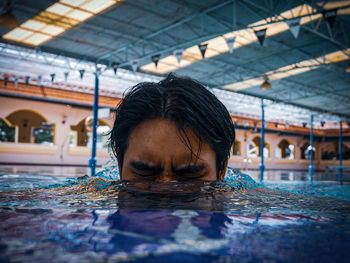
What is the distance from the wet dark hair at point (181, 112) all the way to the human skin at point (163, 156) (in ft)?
0.09

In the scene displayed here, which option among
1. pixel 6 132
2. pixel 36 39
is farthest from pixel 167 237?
pixel 6 132

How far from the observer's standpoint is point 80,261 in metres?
0.50

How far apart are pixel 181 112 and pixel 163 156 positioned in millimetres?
221

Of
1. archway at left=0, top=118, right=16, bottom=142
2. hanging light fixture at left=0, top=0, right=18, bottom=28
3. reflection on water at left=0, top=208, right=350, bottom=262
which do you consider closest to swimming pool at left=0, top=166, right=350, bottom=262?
reflection on water at left=0, top=208, right=350, bottom=262

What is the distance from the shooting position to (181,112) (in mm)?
1497

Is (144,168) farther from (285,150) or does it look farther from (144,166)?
(285,150)

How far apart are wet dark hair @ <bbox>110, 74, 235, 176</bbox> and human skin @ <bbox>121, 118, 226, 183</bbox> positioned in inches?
1.1

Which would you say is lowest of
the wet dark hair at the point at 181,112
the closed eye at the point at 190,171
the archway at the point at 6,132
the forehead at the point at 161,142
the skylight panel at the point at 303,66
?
the closed eye at the point at 190,171

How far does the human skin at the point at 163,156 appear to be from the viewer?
1.43 meters

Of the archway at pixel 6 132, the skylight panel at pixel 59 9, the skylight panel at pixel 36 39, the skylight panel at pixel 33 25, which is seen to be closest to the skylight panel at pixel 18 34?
the skylight panel at pixel 36 39

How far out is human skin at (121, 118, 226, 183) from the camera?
143 cm

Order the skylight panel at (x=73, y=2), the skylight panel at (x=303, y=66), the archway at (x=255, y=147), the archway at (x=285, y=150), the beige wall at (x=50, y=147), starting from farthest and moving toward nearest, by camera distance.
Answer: the archway at (x=285, y=150)
the archway at (x=255, y=147)
the beige wall at (x=50, y=147)
the skylight panel at (x=303, y=66)
the skylight panel at (x=73, y=2)

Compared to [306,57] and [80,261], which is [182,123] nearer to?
[80,261]

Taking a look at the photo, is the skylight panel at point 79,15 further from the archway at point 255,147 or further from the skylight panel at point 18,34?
the archway at point 255,147
